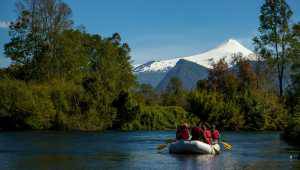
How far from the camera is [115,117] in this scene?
76.9 meters

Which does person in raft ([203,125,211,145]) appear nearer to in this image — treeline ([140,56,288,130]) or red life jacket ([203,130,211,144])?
red life jacket ([203,130,211,144])

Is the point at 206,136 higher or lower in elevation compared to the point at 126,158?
higher

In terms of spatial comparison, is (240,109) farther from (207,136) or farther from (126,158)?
(126,158)

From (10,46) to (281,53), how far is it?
1338 inches

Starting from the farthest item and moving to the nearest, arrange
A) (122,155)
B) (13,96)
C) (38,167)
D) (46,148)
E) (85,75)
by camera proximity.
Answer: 1. (85,75)
2. (13,96)
3. (46,148)
4. (122,155)
5. (38,167)

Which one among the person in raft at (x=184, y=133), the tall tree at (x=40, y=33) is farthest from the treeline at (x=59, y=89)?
the person in raft at (x=184, y=133)

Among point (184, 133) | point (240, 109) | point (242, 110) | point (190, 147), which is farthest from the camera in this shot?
point (242, 110)

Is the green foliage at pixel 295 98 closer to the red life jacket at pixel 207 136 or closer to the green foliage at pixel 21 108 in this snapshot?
the red life jacket at pixel 207 136

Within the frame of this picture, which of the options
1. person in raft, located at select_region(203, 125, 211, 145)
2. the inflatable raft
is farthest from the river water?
person in raft, located at select_region(203, 125, 211, 145)

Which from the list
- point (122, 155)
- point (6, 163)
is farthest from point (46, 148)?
point (6, 163)

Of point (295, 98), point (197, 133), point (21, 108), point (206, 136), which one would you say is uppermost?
point (295, 98)

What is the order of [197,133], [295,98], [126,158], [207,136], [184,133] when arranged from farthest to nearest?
[295,98]
[207,136]
[184,133]
[197,133]
[126,158]

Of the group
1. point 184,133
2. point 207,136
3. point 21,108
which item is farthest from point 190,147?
point 21,108

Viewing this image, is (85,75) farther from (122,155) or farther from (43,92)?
(122,155)
